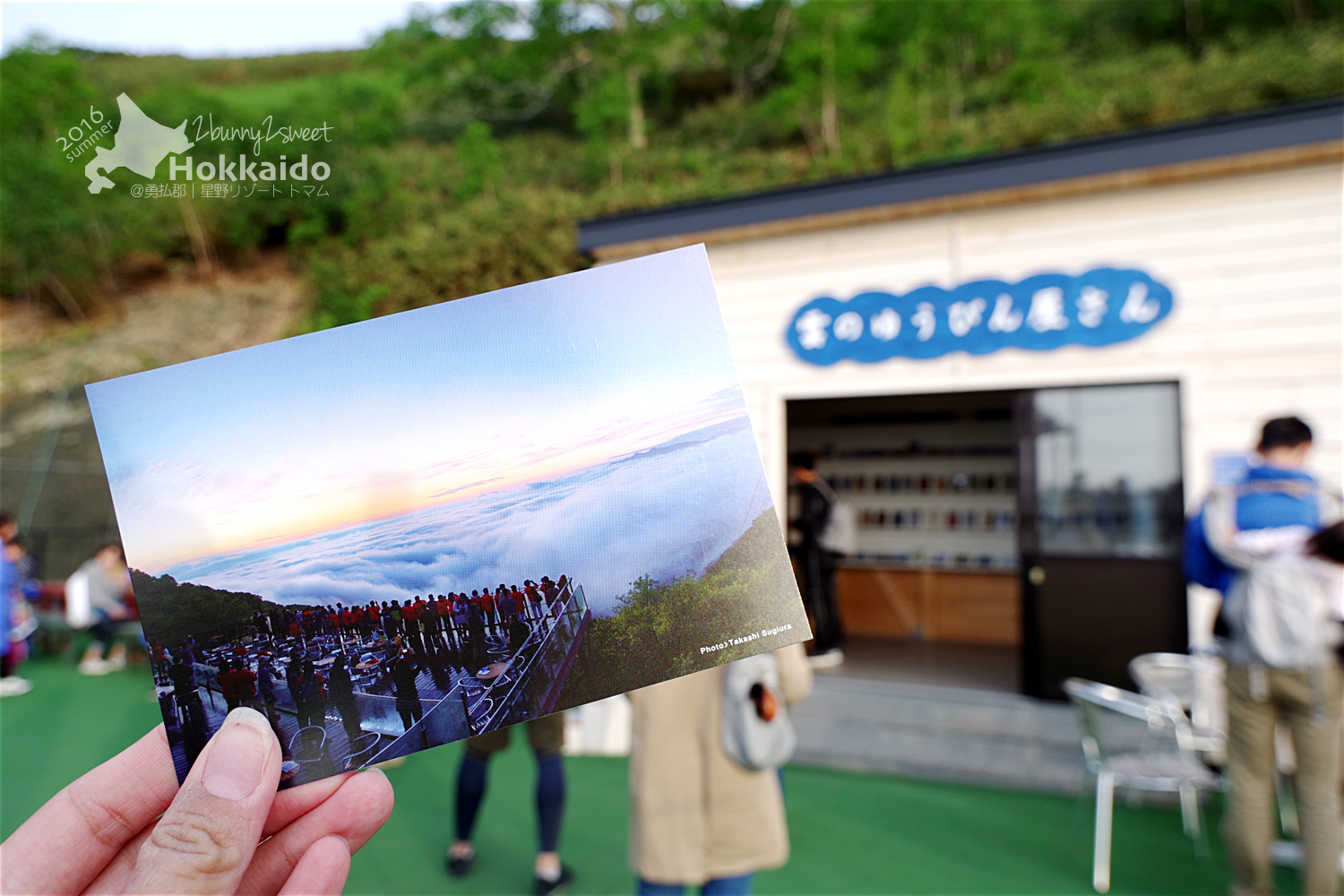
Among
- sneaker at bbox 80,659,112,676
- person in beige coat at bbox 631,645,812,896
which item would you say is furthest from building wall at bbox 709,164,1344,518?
sneaker at bbox 80,659,112,676

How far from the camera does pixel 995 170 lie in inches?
216

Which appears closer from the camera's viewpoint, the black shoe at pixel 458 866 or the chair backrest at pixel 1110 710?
the chair backrest at pixel 1110 710

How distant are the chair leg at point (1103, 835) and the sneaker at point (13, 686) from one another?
858 cm

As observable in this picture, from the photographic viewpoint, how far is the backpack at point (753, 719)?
242cm

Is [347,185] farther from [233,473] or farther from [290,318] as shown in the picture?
[233,473]

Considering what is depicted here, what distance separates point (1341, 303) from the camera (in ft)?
15.4

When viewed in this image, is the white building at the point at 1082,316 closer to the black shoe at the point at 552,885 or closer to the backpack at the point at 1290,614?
the backpack at the point at 1290,614

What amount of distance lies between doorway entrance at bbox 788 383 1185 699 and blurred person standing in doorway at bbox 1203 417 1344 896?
2281 mm

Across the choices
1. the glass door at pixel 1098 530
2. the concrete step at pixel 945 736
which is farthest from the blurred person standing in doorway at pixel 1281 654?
the glass door at pixel 1098 530

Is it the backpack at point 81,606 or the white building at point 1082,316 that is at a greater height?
the white building at point 1082,316

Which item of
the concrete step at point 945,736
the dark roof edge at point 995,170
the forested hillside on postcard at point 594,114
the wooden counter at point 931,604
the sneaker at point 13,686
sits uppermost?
the forested hillside on postcard at point 594,114

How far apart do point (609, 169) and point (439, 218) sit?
17.3 ft

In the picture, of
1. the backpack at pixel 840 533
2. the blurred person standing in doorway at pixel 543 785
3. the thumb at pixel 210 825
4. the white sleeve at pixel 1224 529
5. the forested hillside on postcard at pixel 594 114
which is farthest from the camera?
the forested hillside on postcard at pixel 594 114

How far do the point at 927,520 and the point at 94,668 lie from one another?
9.19m
